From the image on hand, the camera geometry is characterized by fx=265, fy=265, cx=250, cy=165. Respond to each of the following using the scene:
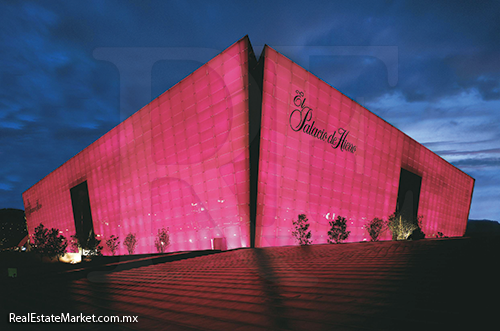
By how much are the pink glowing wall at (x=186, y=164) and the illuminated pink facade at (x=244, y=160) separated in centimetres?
11

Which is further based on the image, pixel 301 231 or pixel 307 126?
pixel 307 126

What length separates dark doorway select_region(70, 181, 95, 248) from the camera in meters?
47.0

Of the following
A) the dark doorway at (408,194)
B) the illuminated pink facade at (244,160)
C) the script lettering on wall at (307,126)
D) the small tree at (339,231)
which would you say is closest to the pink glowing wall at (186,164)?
the illuminated pink facade at (244,160)

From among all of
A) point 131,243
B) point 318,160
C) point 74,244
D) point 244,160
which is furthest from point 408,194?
point 74,244

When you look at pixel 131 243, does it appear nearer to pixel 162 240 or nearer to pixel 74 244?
pixel 162 240

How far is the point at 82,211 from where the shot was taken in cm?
4931

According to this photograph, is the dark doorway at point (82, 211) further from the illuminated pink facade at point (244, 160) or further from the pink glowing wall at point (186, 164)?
the illuminated pink facade at point (244, 160)

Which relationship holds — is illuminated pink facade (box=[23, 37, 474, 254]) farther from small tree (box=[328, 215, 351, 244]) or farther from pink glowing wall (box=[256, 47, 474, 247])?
small tree (box=[328, 215, 351, 244])

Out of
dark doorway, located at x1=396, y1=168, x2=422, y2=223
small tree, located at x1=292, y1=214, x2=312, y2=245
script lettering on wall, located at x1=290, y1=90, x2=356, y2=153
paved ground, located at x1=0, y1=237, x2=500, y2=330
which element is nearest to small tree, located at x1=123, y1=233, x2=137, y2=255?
small tree, located at x1=292, y1=214, x2=312, y2=245

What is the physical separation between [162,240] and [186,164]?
9.29m

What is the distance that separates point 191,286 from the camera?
24.5 feet

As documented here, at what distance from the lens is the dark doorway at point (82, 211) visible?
4697 cm

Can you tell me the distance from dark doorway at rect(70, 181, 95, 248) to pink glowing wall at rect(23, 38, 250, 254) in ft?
19.3

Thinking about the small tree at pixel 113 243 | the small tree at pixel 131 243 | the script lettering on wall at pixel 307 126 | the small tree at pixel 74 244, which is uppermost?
the script lettering on wall at pixel 307 126
